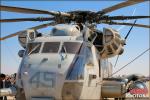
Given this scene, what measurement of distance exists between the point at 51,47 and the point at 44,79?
142 centimetres

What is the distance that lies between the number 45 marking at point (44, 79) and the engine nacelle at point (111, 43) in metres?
2.90

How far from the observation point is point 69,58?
10.1 metres

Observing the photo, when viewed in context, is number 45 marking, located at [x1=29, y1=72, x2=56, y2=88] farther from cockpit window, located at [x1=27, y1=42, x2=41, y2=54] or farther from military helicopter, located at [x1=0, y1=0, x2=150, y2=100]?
cockpit window, located at [x1=27, y1=42, x2=41, y2=54]

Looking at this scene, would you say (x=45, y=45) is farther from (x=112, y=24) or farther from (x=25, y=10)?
(x=112, y=24)

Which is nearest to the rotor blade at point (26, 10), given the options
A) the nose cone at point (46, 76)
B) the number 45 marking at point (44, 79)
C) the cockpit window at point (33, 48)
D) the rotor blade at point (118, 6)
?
the cockpit window at point (33, 48)

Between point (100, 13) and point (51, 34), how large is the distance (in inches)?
81.4

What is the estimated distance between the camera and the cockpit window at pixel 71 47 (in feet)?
34.4

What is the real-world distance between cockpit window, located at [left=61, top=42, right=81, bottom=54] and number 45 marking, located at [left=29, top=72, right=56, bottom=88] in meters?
1.19

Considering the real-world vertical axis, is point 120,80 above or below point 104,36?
below

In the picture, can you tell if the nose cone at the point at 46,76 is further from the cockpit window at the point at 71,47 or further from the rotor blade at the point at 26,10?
the rotor blade at the point at 26,10

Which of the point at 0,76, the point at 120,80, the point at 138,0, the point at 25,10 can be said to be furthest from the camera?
the point at 0,76

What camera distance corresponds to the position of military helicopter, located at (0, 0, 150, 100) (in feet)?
31.5

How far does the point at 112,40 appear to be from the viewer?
1162 cm

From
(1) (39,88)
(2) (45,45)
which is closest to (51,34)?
(2) (45,45)
